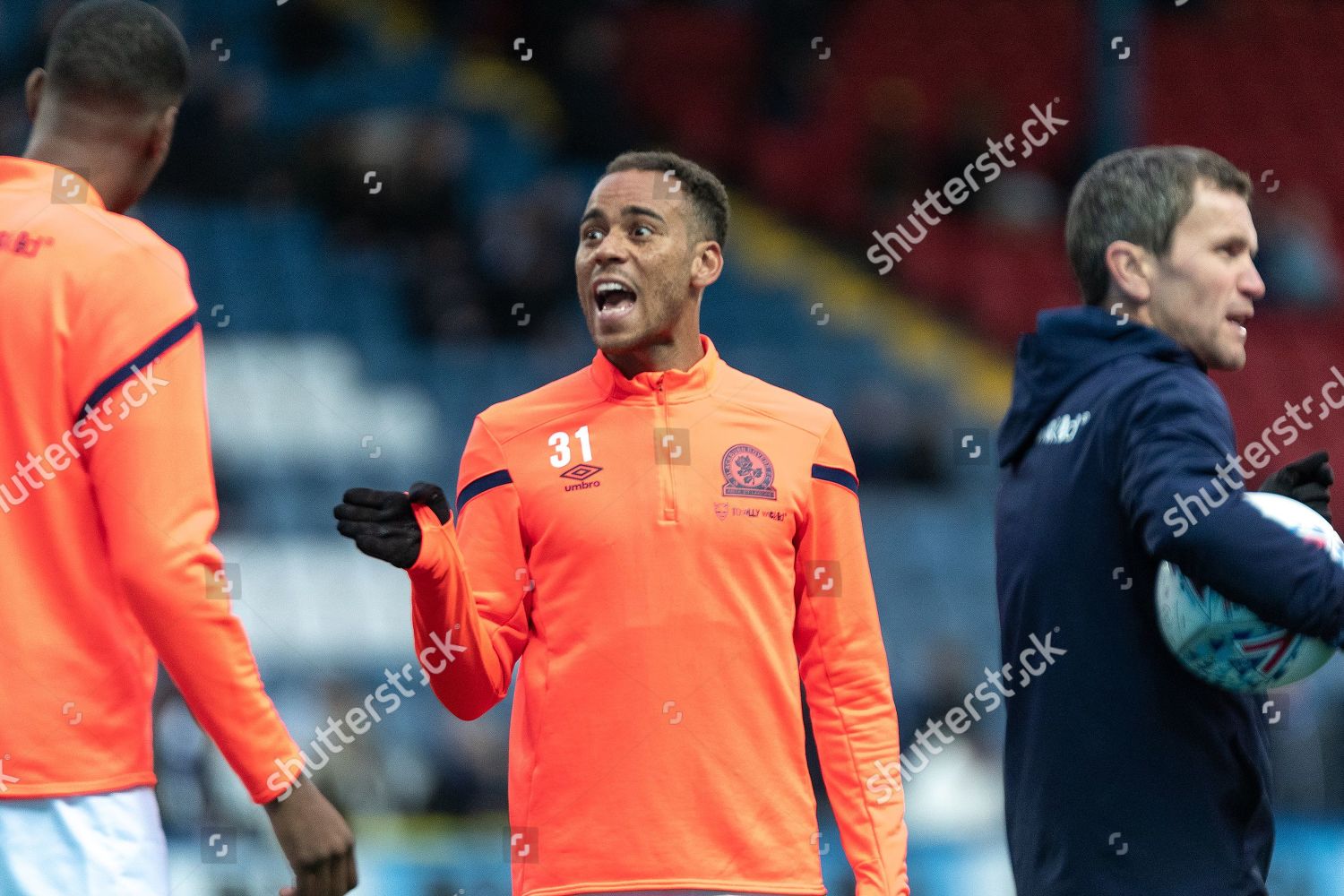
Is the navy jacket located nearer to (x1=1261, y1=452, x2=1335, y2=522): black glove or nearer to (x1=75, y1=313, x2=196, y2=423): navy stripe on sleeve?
(x1=1261, y1=452, x2=1335, y2=522): black glove

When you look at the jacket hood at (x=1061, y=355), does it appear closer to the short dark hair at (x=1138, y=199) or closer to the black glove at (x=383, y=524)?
the short dark hair at (x=1138, y=199)

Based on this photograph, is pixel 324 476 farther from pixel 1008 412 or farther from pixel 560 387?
pixel 1008 412

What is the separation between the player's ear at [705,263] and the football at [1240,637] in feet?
4.16

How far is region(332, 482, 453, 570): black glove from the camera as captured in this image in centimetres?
298

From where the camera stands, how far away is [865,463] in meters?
10.4

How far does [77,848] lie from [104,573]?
423 millimetres

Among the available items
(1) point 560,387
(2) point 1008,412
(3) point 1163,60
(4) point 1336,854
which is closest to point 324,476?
(4) point 1336,854

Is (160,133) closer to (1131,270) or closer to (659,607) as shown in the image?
(659,607)

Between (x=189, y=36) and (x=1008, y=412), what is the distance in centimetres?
931

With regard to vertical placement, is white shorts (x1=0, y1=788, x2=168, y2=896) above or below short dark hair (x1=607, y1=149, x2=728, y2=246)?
below

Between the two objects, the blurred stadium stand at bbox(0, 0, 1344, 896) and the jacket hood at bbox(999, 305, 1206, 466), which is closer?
the jacket hood at bbox(999, 305, 1206, 466)

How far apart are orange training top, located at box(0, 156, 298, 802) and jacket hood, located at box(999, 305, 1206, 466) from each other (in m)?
1.44

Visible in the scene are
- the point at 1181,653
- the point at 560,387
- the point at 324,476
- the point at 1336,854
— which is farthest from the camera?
the point at 324,476

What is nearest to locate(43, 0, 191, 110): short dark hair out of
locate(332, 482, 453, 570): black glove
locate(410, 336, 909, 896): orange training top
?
locate(332, 482, 453, 570): black glove
